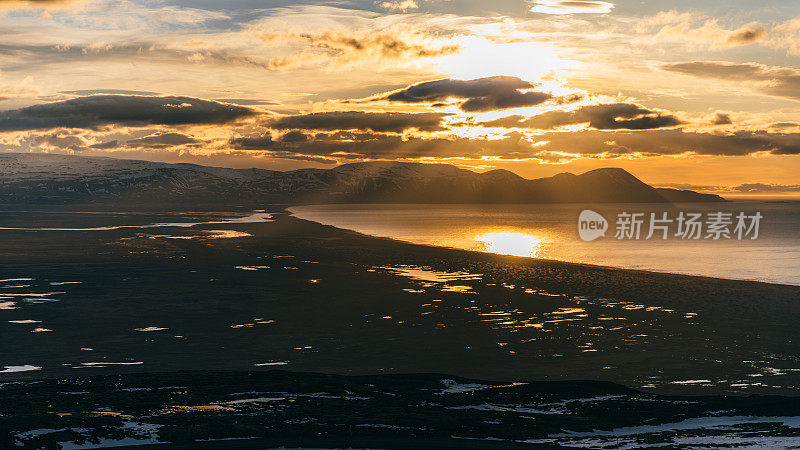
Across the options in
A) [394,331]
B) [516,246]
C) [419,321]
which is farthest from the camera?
[516,246]

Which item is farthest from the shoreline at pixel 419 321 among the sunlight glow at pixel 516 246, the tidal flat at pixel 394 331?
the sunlight glow at pixel 516 246

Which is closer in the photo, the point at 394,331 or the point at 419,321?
the point at 394,331

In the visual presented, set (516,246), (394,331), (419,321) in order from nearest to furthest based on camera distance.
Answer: (394,331) → (419,321) → (516,246)

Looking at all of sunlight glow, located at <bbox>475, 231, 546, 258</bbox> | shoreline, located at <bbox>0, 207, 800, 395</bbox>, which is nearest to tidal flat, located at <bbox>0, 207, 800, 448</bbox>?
shoreline, located at <bbox>0, 207, 800, 395</bbox>

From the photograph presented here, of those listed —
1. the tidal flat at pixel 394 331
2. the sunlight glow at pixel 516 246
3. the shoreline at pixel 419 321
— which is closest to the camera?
the tidal flat at pixel 394 331

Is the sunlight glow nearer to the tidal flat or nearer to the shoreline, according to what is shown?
the shoreline

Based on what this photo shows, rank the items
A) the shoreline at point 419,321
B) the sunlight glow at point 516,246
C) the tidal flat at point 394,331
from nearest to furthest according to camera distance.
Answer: the tidal flat at point 394,331 → the shoreline at point 419,321 → the sunlight glow at point 516,246

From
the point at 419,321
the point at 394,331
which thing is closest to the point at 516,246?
the point at 419,321

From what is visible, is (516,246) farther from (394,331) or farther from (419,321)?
(394,331)

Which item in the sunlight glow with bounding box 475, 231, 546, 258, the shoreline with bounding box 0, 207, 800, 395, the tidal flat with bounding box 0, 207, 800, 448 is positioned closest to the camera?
the tidal flat with bounding box 0, 207, 800, 448

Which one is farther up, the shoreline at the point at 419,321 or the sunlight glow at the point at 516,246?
the sunlight glow at the point at 516,246

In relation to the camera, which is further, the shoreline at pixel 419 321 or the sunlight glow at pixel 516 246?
the sunlight glow at pixel 516 246

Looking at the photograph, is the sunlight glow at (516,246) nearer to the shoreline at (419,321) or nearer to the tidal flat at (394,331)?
the shoreline at (419,321)

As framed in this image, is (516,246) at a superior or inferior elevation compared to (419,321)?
superior
